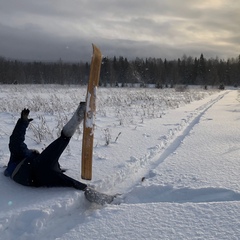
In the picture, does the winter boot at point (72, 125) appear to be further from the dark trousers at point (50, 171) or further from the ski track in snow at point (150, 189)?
the ski track in snow at point (150, 189)

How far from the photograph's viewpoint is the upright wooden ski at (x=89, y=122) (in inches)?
145

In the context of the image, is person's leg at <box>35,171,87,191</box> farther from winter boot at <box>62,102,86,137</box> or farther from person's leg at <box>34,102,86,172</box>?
winter boot at <box>62,102,86,137</box>

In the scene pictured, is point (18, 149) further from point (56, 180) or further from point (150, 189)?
point (150, 189)

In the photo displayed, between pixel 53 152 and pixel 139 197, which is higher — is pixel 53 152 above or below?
above

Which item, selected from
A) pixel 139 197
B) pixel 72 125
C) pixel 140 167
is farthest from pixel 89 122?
pixel 140 167

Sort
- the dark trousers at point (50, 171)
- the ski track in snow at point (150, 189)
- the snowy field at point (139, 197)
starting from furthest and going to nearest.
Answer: the dark trousers at point (50, 171) → the ski track in snow at point (150, 189) → the snowy field at point (139, 197)

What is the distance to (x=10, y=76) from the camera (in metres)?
67.0

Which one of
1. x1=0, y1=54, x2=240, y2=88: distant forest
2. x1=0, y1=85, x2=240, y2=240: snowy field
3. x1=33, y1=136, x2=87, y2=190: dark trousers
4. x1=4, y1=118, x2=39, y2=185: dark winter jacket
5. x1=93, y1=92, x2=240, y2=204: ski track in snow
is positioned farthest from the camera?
x1=0, y1=54, x2=240, y2=88: distant forest

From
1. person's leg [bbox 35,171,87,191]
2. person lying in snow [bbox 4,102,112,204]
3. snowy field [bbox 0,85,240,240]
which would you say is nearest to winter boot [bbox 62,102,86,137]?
person lying in snow [bbox 4,102,112,204]

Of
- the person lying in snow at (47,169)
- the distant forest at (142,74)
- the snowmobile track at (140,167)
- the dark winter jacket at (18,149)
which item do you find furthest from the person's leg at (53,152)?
the distant forest at (142,74)

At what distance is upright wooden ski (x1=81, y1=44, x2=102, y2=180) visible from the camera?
12.1 feet

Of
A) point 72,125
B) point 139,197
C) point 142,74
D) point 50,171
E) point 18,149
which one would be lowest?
point 139,197

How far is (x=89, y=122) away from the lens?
12.3 feet

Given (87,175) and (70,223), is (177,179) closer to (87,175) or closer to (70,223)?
A: (87,175)
